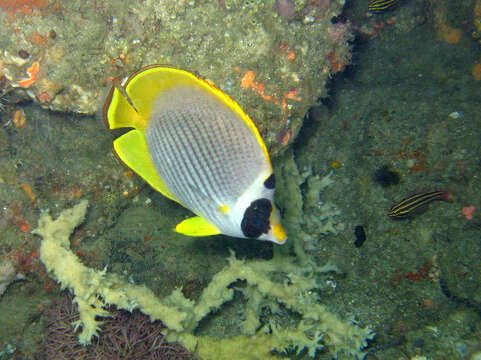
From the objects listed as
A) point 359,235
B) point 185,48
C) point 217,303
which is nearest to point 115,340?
point 217,303

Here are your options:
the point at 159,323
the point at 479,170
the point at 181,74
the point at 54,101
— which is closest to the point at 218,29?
the point at 181,74

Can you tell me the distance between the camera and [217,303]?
2863 mm

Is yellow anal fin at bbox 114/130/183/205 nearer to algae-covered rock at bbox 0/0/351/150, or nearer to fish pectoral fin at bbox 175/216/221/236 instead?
fish pectoral fin at bbox 175/216/221/236

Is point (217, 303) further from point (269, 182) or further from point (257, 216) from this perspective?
point (269, 182)

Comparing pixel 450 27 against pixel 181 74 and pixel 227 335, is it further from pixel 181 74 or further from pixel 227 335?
pixel 227 335

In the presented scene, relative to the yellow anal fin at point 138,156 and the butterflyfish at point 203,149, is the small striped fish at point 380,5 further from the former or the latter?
the yellow anal fin at point 138,156

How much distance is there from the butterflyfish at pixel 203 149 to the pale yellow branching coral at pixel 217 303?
4.21ft

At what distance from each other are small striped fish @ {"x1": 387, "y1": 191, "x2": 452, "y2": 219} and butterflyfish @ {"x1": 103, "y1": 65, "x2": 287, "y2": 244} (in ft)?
6.97

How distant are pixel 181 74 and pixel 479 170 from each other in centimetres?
320

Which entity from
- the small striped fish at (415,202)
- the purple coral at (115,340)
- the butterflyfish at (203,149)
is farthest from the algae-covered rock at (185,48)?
the purple coral at (115,340)

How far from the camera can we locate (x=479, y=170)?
3.00 m

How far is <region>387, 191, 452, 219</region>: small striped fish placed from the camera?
10.0 feet

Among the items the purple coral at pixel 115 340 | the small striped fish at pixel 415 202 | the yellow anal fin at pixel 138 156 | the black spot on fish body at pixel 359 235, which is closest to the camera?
the yellow anal fin at pixel 138 156

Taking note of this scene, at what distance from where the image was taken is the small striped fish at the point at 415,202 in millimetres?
3061
